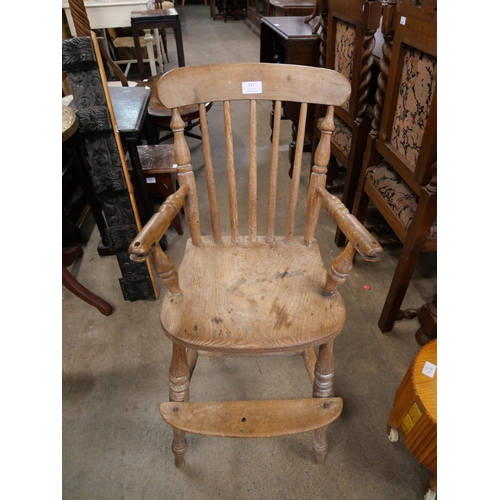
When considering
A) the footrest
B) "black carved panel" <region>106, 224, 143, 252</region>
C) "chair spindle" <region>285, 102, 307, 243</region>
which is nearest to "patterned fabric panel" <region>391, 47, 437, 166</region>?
"chair spindle" <region>285, 102, 307, 243</region>

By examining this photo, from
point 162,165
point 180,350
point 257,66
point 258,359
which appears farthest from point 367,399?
point 162,165

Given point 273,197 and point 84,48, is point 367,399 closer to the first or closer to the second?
point 273,197

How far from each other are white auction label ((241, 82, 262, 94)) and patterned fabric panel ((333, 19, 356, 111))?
753 millimetres

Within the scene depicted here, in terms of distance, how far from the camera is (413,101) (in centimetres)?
114

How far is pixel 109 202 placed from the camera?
140 centimetres

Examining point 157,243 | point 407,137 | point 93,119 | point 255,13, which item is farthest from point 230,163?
point 255,13

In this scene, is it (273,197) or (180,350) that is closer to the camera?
(180,350)

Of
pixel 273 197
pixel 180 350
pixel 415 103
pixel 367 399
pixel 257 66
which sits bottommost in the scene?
pixel 367 399

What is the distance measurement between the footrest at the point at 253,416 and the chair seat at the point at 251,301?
21 centimetres

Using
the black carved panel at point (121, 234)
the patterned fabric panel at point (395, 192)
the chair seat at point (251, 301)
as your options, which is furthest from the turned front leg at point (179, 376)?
the patterned fabric panel at point (395, 192)

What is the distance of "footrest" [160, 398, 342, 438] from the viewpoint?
93 cm

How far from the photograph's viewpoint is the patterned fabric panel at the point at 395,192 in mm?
1264

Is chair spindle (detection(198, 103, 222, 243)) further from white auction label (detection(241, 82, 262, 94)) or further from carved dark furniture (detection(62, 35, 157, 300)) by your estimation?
carved dark furniture (detection(62, 35, 157, 300))

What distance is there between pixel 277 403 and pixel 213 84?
91 centimetres
